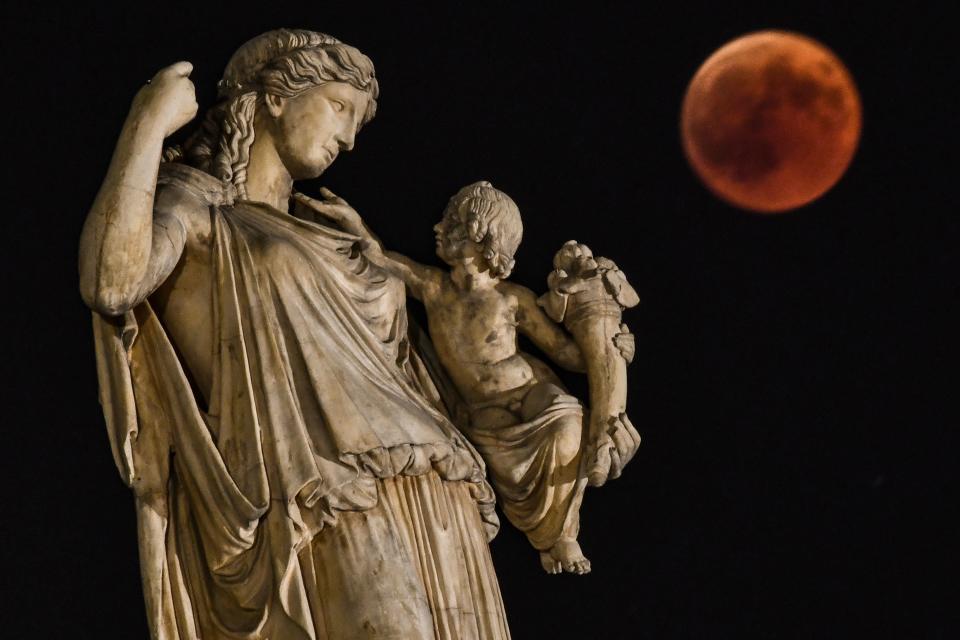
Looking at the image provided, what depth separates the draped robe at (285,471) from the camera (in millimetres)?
5391

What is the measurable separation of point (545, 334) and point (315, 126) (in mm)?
770

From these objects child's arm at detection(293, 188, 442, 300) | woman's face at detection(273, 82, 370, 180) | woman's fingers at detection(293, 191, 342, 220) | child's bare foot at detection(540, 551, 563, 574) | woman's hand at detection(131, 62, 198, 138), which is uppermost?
woman's hand at detection(131, 62, 198, 138)

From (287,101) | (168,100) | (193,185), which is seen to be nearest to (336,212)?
(287,101)

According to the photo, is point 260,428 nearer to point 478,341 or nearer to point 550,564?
point 478,341

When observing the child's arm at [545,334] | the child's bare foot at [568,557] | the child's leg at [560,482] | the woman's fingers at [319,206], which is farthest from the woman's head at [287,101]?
the child's bare foot at [568,557]

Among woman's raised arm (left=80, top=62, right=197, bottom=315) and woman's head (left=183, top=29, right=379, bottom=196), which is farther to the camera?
woman's head (left=183, top=29, right=379, bottom=196)

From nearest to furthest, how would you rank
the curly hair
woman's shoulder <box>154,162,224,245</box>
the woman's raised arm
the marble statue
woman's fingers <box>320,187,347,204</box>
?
the woman's raised arm → the marble statue → woman's shoulder <box>154,162,224,245</box> → the curly hair → woman's fingers <box>320,187,347,204</box>

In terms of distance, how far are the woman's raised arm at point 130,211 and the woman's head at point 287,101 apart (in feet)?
1.39

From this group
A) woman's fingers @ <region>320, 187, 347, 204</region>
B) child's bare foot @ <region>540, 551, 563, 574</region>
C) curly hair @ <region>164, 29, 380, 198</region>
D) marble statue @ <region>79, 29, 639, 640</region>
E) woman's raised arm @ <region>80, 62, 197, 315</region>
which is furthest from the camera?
woman's fingers @ <region>320, 187, 347, 204</region>

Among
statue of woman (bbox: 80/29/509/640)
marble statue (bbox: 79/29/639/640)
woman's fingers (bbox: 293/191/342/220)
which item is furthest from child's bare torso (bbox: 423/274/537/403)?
woman's fingers (bbox: 293/191/342/220)

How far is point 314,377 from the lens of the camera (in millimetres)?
5516

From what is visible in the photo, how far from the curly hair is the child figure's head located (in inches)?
15.1

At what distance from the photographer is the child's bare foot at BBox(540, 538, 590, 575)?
5898mm

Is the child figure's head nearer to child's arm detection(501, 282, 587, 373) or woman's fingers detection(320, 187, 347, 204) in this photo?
child's arm detection(501, 282, 587, 373)
